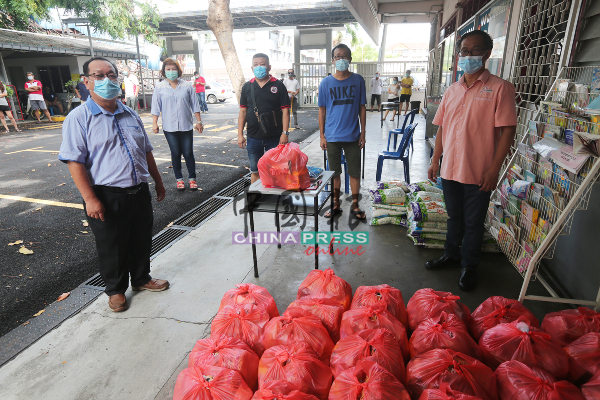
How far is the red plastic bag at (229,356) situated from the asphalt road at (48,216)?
6.04 feet

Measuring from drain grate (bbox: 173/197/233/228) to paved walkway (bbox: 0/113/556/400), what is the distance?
22 centimetres

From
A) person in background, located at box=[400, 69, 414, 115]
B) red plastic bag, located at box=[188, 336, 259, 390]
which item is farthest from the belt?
person in background, located at box=[400, 69, 414, 115]

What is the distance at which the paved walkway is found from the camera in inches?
78.6

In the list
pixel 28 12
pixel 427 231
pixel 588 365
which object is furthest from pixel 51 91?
pixel 588 365

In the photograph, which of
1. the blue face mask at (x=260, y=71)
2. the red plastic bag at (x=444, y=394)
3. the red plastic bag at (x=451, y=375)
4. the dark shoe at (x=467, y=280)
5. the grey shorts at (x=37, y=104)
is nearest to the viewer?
the red plastic bag at (x=444, y=394)

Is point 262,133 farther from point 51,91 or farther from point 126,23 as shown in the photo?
point 51,91

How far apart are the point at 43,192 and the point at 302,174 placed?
16.6ft

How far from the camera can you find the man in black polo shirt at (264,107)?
13.8 ft

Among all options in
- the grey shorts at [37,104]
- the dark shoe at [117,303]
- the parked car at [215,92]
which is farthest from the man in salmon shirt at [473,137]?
the parked car at [215,92]

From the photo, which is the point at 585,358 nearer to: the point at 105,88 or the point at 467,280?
the point at 467,280

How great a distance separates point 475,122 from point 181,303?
2624mm

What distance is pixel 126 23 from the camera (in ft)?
54.4

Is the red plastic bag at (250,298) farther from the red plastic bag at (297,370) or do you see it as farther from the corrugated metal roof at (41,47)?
the corrugated metal roof at (41,47)

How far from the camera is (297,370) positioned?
150 centimetres
